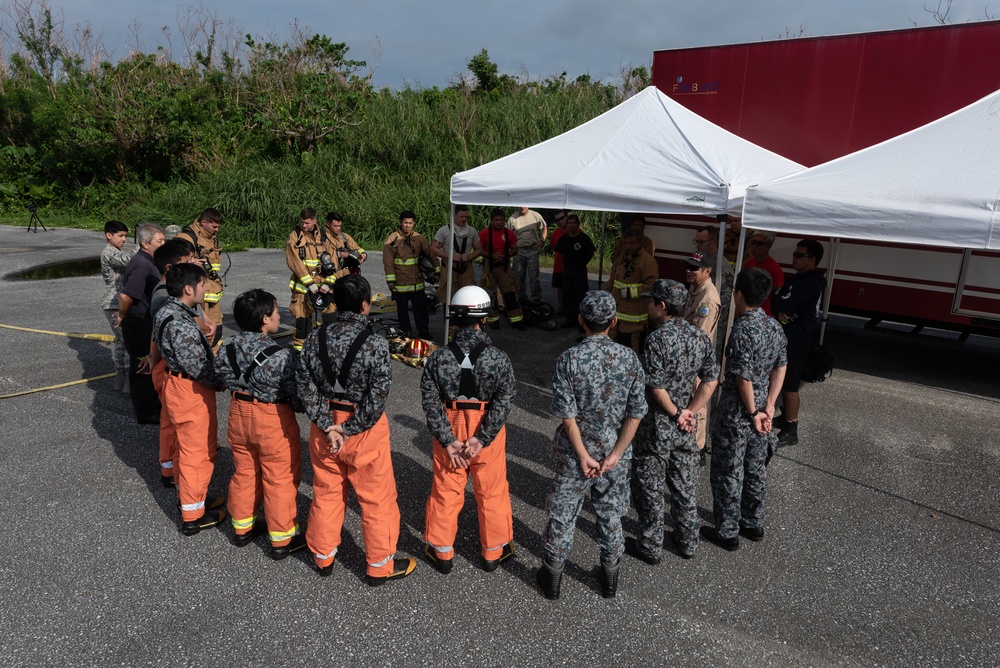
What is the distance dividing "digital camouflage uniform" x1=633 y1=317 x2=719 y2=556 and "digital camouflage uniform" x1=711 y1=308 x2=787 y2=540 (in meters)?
0.21

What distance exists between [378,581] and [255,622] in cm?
64

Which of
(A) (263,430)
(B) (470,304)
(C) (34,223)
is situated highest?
(B) (470,304)

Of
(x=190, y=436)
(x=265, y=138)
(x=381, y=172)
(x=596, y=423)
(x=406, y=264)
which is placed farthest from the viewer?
(x=265, y=138)

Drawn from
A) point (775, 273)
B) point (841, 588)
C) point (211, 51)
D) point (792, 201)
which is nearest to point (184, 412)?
point (841, 588)

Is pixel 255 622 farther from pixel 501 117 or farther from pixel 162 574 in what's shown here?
pixel 501 117

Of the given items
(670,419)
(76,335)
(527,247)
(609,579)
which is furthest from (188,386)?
(527,247)

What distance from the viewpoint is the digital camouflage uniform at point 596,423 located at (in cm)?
306

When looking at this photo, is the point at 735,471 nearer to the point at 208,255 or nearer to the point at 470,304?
the point at 470,304

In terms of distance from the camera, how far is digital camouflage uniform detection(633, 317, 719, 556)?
3.42 meters

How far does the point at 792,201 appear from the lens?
4.68 metres

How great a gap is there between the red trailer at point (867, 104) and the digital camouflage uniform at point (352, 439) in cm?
641

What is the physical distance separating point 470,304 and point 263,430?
4.38 ft

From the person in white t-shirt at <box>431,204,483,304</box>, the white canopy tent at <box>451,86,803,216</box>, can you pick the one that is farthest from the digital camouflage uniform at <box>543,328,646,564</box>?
the person in white t-shirt at <box>431,204,483,304</box>

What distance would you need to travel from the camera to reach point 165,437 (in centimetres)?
428
